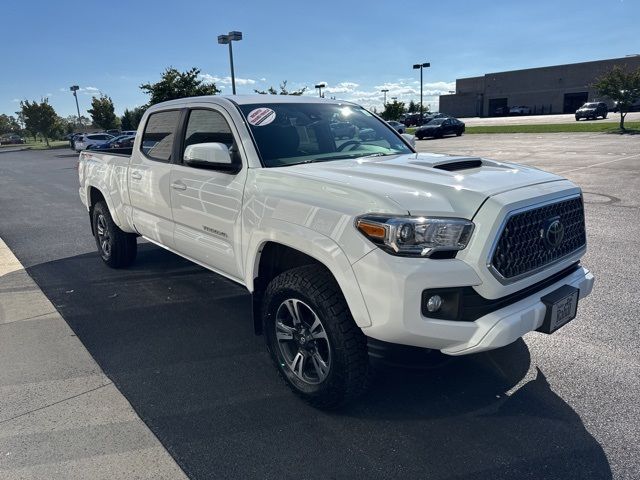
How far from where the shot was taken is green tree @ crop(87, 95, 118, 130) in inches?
2235

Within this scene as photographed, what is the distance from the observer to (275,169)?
10.7ft

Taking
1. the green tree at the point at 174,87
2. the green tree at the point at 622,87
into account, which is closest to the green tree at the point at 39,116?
the green tree at the point at 174,87

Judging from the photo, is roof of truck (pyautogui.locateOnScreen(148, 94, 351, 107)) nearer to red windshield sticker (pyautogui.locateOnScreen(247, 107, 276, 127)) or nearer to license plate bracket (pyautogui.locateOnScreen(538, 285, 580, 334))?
red windshield sticker (pyautogui.locateOnScreen(247, 107, 276, 127))

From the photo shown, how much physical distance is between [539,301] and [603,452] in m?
0.81

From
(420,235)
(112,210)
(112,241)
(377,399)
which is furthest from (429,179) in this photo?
(112,241)

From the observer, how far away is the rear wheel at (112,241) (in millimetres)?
5773

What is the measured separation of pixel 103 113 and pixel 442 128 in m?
40.5

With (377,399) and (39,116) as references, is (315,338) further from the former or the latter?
(39,116)

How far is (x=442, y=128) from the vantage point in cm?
3544

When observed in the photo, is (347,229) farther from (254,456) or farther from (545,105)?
(545,105)

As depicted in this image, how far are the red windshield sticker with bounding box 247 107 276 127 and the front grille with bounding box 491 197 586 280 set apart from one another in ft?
6.45

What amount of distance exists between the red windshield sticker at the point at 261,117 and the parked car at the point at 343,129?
544mm

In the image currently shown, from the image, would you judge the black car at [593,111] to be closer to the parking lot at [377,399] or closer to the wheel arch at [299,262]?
the parking lot at [377,399]

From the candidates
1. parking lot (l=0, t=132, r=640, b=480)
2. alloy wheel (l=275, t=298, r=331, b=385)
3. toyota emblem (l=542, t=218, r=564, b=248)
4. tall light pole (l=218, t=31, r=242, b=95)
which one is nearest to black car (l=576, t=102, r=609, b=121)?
tall light pole (l=218, t=31, r=242, b=95)
